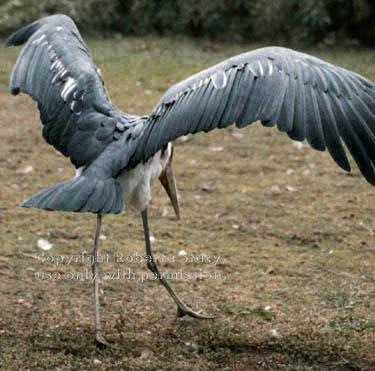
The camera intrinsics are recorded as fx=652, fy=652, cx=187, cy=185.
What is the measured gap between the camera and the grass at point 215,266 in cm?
317

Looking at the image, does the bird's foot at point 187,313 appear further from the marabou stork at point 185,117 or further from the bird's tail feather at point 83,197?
the bird's tail feather at point 83,197

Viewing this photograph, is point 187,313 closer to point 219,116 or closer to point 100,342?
point 100,342

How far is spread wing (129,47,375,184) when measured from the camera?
277cm

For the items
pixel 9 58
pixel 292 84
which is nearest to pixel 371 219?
pixel 292 84

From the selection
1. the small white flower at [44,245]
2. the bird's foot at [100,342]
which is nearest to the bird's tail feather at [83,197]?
the bird's foot at [100,342]

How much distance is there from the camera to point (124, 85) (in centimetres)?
807

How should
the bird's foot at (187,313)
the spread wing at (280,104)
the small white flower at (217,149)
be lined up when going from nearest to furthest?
1. the spread wing at (280,104)
2. the bird's foot at (187,313)
3. the small white flower at (217,149)

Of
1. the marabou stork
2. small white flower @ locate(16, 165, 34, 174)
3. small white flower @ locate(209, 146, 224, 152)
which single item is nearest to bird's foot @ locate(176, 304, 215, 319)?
the marabou stork

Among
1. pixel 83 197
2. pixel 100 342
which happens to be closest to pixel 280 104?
pixel 83 197

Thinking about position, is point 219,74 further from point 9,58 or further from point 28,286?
point 9,58

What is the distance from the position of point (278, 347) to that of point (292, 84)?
1.29 metres

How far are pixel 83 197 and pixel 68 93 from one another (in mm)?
816

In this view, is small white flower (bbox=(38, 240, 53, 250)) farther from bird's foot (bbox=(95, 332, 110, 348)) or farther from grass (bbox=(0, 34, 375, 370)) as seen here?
bird's foot (bbox=(95, 332, 110, 348))

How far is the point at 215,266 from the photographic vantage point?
418cm
